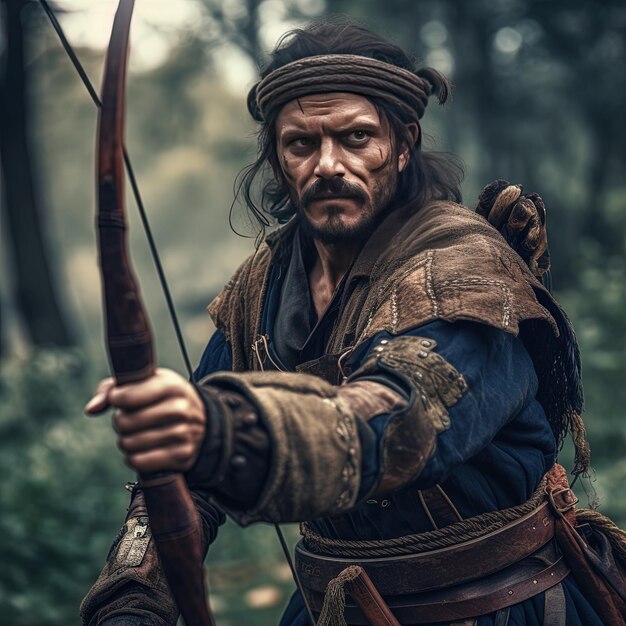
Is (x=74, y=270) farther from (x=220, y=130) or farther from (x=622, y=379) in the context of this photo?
(x=622, y=379)

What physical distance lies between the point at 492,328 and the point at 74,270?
24.4 metres

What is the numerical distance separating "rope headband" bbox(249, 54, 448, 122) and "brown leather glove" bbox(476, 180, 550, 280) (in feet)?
1.20

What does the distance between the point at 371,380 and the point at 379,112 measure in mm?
1044

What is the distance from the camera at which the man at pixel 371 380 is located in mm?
1983

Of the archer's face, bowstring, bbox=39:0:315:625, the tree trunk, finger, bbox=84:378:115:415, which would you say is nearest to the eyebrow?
the archer's face

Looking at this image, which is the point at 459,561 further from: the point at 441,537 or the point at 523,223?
the point at 523,223

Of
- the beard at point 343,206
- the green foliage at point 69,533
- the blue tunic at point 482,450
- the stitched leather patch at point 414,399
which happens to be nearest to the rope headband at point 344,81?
the beard at point 343,206

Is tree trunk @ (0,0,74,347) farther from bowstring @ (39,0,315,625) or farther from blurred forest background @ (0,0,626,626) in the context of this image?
bowstring @ (39,0,315,625)

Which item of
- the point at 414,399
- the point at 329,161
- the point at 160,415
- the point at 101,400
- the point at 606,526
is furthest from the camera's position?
the point at 606,526

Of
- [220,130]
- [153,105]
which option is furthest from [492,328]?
[220,130]

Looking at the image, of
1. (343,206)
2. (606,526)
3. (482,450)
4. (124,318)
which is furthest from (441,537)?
(124,318)

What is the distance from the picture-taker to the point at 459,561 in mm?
2691

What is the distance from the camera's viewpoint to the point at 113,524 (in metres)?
6.92

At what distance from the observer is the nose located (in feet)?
9.60
